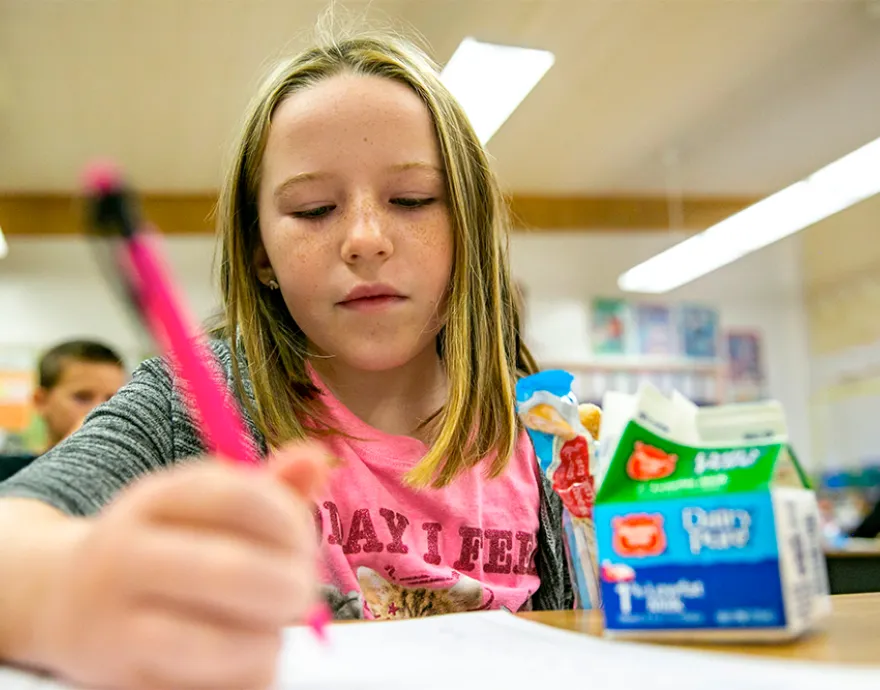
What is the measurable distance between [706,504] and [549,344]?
4.75 meters

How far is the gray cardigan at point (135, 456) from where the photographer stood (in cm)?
48

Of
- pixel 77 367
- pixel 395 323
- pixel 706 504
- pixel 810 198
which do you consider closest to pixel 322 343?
pixel 395 323

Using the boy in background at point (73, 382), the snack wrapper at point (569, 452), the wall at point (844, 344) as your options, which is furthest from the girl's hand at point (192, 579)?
the wall at point (844, 344)

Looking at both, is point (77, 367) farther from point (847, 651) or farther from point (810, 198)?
point (810, 198)

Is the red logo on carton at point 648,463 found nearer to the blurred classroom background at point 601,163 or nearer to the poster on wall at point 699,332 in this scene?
the blurred classroom background at point 601,163

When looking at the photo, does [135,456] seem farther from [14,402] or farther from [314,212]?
[14,402]

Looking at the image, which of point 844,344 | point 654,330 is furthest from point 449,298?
point 844,344

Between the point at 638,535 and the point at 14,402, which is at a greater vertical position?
the point at 14,402

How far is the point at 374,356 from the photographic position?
77 cm

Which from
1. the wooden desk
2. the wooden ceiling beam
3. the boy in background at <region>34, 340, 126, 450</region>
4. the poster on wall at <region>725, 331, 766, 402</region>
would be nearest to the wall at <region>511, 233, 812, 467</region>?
the poster on wall at <region>725, 331, 766, 402</region>

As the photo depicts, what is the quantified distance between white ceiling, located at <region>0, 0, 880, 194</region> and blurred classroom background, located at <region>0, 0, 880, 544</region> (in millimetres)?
11

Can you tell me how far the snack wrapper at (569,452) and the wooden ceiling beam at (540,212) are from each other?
3.98 m

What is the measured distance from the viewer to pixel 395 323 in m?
0.76

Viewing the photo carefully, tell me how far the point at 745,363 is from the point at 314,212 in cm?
589
